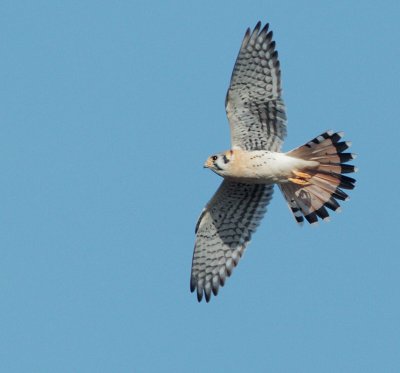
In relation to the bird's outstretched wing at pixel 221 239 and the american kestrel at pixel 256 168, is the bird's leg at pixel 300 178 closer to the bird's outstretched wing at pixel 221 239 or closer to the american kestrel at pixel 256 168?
the american kestrel at pixel 256 168

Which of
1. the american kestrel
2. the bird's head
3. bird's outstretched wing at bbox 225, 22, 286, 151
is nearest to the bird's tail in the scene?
the american kestrel

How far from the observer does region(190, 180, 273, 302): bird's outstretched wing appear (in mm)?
13844

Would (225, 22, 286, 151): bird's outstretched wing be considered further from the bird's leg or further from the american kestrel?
the bird's leg

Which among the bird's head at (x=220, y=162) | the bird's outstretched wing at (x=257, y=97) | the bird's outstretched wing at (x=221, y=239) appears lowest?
the bird's outstretched wing at (x=221, y=239)

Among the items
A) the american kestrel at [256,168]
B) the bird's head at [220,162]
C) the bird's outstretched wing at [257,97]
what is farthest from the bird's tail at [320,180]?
the bird's head at [220,162]

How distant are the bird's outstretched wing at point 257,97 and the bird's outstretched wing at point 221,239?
1.06 metres

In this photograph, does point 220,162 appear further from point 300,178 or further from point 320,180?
point 320,180

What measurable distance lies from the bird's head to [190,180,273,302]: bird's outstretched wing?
984 mm

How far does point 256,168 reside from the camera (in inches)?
506

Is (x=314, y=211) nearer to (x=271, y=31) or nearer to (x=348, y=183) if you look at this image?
(x=348, y=183)

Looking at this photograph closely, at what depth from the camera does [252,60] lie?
1286 cm

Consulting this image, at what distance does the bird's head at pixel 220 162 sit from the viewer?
42.2 feet

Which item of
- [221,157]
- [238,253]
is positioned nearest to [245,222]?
[238,253]

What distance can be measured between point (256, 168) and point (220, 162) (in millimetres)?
440
